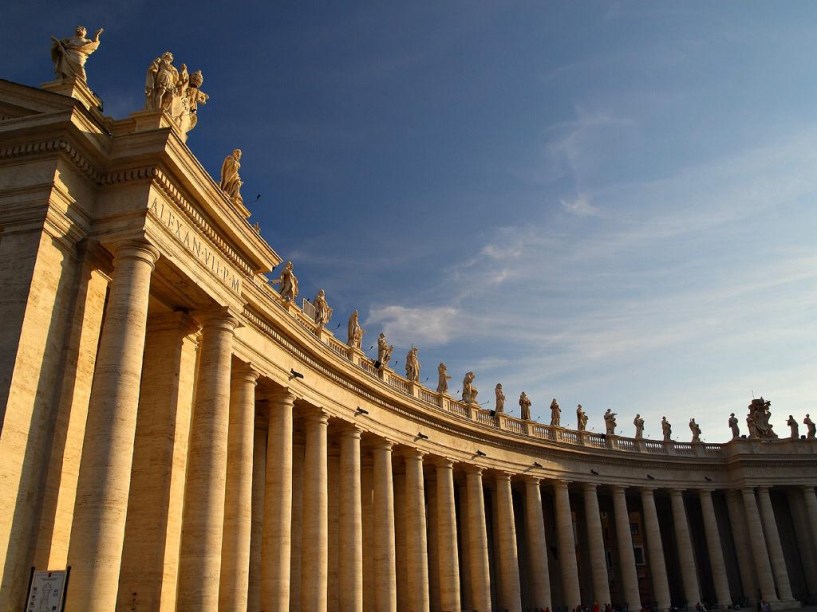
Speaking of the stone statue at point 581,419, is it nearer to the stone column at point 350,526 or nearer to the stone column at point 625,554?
the stone column at point 625,554

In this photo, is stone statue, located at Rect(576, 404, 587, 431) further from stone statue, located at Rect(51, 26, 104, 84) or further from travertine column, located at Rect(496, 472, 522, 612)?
stone statue, located at Rect(51, 26, 104, 84)

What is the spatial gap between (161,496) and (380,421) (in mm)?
25437

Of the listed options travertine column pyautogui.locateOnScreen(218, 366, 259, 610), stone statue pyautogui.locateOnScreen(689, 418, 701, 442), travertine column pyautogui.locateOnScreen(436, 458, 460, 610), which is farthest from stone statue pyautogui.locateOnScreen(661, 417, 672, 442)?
travertine column pyautogui.locateOnScreen(218, 366, 259, 610)

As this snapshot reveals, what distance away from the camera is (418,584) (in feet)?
180

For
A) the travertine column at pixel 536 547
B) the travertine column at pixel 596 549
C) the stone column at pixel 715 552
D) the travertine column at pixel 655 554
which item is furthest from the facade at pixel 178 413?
the stone column at pixel 715 552

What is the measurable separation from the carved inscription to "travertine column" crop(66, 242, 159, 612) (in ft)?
5.94

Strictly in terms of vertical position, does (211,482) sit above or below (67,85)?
below

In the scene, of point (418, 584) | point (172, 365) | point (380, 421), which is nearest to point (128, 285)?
point (172, 365)

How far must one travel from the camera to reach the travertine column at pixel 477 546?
202 ft

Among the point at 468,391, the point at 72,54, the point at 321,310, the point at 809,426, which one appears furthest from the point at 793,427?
the point at 72,54

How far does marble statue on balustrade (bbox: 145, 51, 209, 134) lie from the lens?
96.5 feet

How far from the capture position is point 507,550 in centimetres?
6562

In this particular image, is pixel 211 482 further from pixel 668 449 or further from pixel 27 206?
pixel 668 449

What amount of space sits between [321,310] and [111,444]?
27.3 meters
